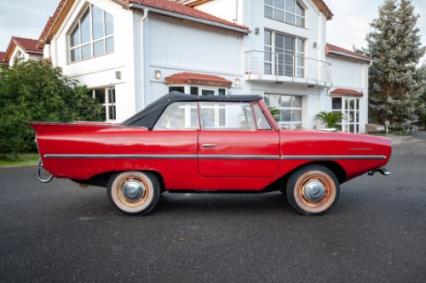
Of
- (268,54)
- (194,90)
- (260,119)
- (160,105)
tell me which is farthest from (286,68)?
(160,105)

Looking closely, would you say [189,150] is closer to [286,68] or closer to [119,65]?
[119,65]

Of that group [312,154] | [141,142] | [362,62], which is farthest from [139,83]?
[362,62]

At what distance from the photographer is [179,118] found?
452 centimetres

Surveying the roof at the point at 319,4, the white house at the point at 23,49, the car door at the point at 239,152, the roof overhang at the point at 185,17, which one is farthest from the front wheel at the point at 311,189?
the white house at the point at 23,49

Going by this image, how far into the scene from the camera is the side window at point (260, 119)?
4414 millimetres

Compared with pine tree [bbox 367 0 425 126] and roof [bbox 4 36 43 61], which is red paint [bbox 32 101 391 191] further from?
pine tree [bbox 367 0 425 126]

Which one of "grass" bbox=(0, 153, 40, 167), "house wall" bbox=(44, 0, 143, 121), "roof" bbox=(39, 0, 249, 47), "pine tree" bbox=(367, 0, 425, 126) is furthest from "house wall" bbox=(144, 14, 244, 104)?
"pine tree" bbox=(367, 0, 425, 126)

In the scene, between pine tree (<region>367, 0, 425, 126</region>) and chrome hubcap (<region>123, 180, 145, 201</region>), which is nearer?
chrome hubcap (<region>123, 180, 145, 201</region>)

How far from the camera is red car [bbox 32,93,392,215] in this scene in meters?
4.31

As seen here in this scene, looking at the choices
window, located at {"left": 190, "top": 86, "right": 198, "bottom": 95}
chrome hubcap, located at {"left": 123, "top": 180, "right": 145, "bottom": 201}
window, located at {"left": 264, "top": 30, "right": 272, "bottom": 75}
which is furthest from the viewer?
window, located at {"left": 264, "top": 30, "right": 272, "bottom": 75}

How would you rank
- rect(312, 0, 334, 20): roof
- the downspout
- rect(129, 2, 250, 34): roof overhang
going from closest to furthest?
rect(129, 2, 250, 34): roof overhang
the downspout
rect(312, 0, 334, 20): roof

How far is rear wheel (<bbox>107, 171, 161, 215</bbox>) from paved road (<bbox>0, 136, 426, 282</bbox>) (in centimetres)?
15

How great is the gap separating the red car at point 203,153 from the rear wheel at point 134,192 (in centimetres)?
1

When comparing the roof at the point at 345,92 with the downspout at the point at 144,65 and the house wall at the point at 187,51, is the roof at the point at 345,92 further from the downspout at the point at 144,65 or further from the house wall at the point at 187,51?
→ the downspout at the point at 144,65
